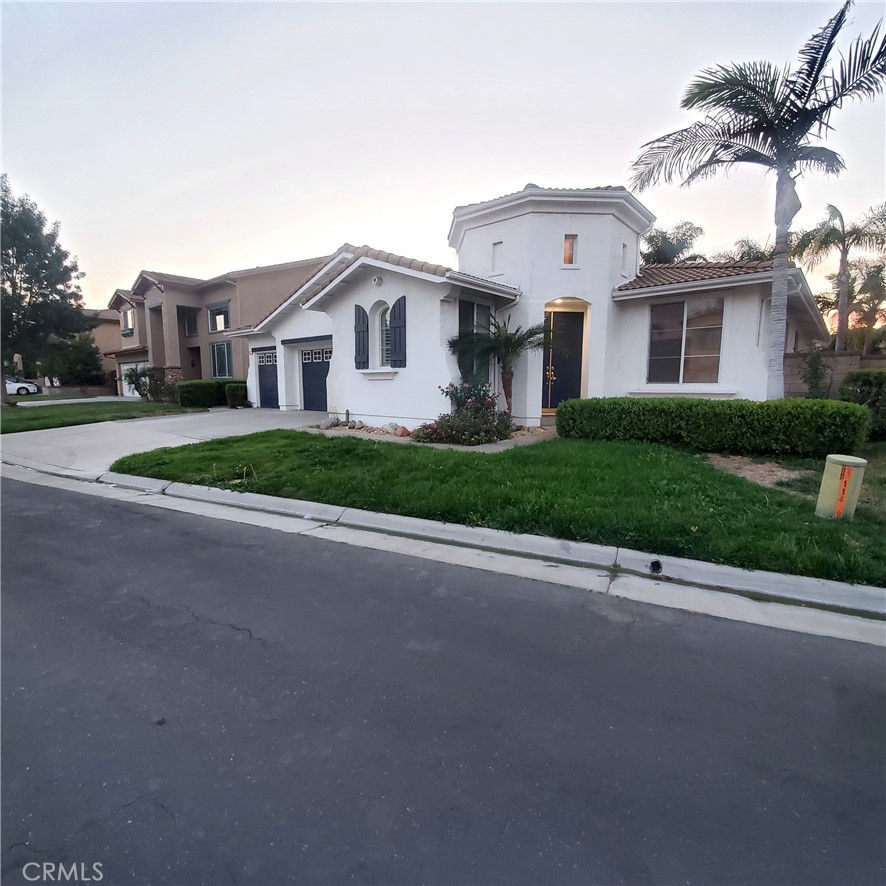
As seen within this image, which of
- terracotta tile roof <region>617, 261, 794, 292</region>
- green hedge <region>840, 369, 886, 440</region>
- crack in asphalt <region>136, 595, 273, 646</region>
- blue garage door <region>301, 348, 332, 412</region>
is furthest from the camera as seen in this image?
blue garage door <region>301, 348, 332, 412</region>

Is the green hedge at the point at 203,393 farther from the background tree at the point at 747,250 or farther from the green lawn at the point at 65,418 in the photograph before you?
the background tree at the point at 747,250

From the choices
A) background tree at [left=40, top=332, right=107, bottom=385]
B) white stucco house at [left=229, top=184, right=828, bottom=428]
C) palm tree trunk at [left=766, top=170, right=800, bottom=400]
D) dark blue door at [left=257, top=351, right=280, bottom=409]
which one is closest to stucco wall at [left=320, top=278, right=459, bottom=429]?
white stucco house at [left=229, top=184, right=828, bottom=428]

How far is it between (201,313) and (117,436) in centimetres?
1783

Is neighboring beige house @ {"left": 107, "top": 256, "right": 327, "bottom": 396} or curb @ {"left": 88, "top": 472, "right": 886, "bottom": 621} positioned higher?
neighboring beige house @ {"left": 107, "top": 256, "right": 327, "bottom": 396}

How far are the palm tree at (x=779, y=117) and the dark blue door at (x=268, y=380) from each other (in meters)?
16.0

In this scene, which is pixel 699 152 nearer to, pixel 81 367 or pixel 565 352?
pixel 565 352

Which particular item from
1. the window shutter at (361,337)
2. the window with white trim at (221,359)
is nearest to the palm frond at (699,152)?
the window shutter at (361,337)

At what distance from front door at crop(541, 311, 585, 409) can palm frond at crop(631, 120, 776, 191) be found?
3.71 meters

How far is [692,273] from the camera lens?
1302 centimetres

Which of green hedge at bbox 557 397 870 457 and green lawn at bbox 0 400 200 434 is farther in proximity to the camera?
green lawn at bbox 0 400 200 434

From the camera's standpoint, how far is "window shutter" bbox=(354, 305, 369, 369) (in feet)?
42.2

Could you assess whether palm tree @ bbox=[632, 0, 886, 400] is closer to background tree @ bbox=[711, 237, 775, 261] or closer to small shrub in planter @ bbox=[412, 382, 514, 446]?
small shrub in planter @ bbox=[412, 382, 514, 446]

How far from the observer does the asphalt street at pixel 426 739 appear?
6.19 feet

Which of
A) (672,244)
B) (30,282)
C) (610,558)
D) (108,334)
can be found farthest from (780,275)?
(108,334)
